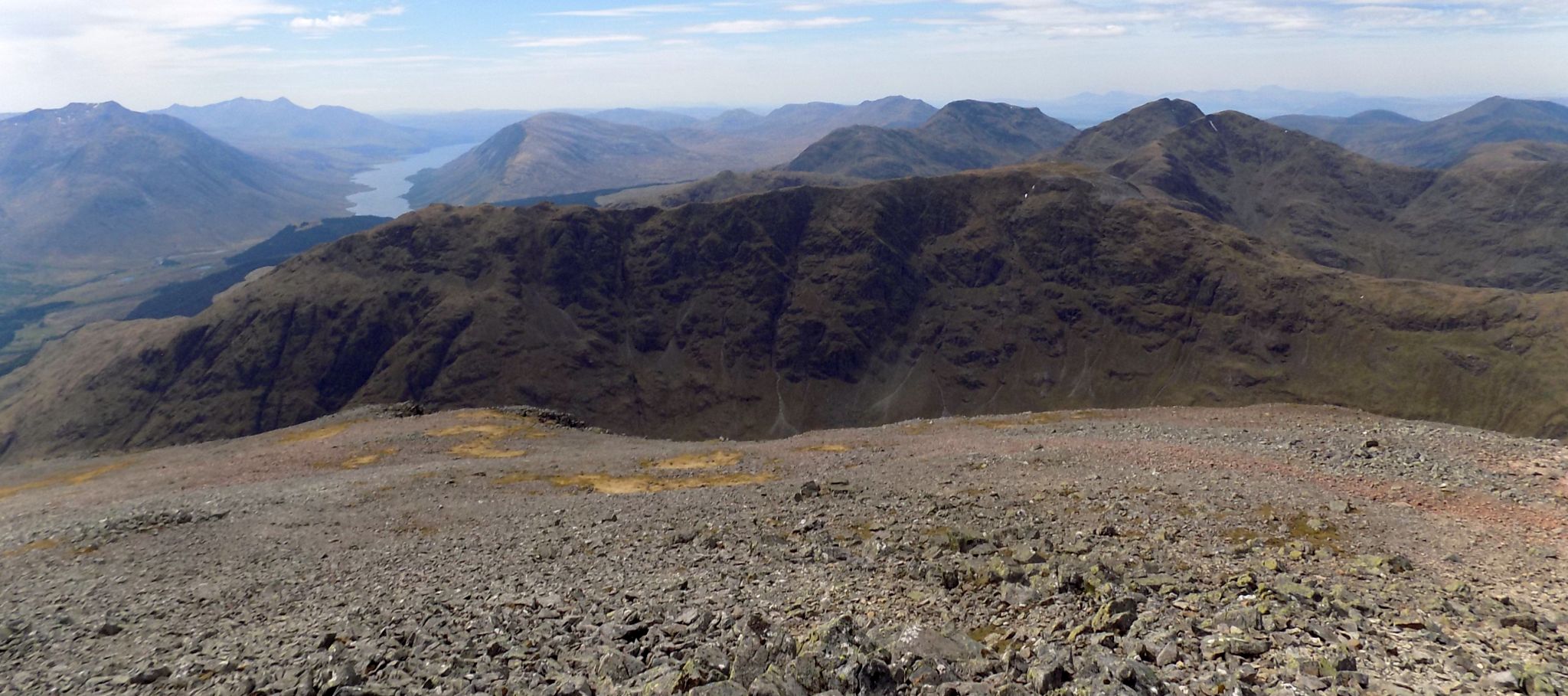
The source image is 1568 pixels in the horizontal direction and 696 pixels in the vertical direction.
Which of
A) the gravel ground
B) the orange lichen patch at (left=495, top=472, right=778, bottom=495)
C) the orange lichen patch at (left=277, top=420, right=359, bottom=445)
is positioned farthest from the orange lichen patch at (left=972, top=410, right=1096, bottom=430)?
the orange lichen patch at (left=277, top=420, right=359, bottom=445)

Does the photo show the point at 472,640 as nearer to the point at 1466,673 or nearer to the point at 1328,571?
the point at 1466,673

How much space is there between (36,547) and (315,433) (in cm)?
4441

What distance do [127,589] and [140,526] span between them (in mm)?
10536

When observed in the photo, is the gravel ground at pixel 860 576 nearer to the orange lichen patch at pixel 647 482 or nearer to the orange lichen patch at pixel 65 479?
the orange lichen patch at pixel 647 482

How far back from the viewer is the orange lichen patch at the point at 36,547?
105 feet

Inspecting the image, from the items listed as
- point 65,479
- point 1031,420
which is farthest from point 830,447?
point 65,479

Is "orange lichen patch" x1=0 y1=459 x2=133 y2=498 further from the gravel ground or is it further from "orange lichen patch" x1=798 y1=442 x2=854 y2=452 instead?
"orange lichen patch" x1=798 y1=442 x2=854 y2=452

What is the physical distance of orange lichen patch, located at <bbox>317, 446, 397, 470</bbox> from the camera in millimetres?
53219

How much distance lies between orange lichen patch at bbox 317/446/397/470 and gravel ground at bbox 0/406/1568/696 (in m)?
7.49

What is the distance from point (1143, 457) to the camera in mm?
36344

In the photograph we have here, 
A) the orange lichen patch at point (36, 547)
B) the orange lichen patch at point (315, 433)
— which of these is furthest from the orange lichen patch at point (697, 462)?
the orange lichen patch at point (315, 433)

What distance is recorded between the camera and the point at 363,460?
54844 millimetres

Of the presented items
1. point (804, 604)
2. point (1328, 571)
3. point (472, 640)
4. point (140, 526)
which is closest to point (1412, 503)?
point (1328, 571)

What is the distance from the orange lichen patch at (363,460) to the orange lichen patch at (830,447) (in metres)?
31.3
